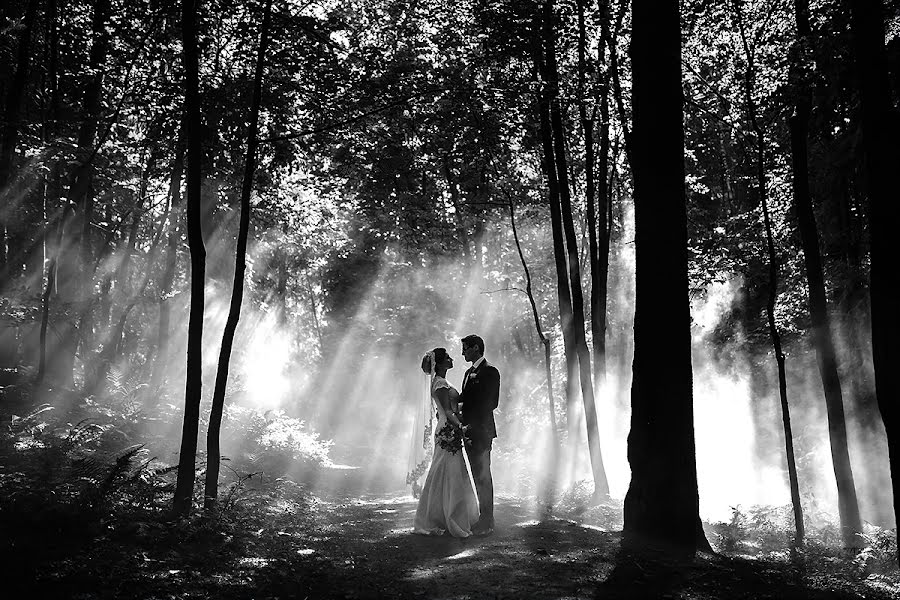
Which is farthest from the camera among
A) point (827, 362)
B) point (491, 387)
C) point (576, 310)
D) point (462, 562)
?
point (576, 310)

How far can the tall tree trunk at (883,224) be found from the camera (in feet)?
21.1

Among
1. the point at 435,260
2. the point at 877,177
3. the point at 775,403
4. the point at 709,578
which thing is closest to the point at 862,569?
the point at 709,578

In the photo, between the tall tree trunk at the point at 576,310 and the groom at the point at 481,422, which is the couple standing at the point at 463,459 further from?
the tall tree trunk at the point at 576,310

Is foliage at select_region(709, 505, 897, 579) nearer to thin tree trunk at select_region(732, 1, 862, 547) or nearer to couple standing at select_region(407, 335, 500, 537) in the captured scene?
thin tree trunk at select_region(732, 1, 862, 547)

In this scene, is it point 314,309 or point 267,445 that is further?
point 314,309

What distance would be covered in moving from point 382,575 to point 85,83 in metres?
10.3

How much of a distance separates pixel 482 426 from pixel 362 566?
2.62 meters

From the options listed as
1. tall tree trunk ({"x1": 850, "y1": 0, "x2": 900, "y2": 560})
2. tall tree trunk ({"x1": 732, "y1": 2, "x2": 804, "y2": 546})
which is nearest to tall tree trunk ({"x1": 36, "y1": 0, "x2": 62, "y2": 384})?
tall tree trunk ({"x1": 732, "y1": 2, "x2": 804, "y2": 546})

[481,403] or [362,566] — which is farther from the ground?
[481,403]

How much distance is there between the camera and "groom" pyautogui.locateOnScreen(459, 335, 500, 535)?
945cm

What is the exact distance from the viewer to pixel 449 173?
1638cm

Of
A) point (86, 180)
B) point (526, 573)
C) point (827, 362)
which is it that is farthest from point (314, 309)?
point (526, 573)

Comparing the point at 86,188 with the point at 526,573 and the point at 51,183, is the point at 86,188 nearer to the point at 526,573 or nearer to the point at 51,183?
the point at 51,183

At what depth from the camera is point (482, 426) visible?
9.53 metres
